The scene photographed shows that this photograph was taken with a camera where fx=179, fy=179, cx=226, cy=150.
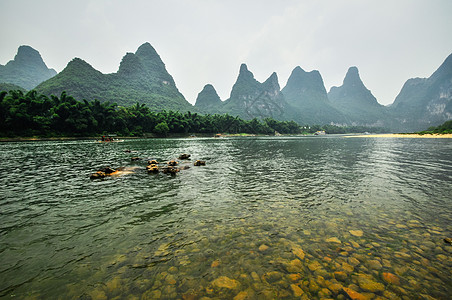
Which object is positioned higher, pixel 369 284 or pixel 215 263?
pixel 369 284

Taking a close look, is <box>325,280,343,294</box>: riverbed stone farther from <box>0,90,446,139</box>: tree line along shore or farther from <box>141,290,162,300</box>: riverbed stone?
<box>0,90,446,139</box>: tree line along shore

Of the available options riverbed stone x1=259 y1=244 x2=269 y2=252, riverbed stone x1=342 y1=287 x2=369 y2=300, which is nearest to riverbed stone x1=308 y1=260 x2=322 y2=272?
riverbed stone x1=342 y1=287 x2=369 y2=300

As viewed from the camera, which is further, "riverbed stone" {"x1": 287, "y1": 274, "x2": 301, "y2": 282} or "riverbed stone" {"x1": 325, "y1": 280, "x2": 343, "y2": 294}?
"riverbed stone" {"x1": 287, "y1": 274, "x2": 301, "y2": 282}

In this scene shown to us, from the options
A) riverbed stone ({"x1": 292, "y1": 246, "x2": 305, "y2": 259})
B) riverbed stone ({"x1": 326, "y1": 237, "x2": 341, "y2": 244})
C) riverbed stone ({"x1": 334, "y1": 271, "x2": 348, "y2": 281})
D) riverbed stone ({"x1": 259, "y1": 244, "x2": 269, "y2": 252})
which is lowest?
riverbed stone ({"x1": 259, "y1": 244, "x2": 269, "y2": 252})

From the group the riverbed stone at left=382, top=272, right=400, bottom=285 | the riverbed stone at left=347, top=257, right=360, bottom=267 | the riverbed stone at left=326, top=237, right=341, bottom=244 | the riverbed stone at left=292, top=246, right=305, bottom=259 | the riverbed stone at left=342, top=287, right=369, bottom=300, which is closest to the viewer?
the riverbed stone at left=342, top=287, right=369, bottom=300

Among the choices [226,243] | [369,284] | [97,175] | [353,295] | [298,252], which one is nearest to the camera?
[353,295]

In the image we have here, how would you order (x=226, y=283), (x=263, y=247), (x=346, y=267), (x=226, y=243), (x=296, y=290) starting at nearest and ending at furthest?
(x=296, y=290)
(x=226, y=283)
(x=346, y=267)
(x=263, y=247)
(x=226, y=243)

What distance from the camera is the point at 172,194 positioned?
12.1m

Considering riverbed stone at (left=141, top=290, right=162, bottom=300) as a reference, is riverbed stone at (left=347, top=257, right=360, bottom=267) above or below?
below

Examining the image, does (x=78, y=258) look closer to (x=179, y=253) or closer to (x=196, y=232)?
(x=179, y=253)

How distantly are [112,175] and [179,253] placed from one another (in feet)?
50.1

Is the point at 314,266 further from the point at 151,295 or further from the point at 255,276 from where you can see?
the point at 151,295

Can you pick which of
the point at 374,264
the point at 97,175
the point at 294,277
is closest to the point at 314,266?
the point at 294,277

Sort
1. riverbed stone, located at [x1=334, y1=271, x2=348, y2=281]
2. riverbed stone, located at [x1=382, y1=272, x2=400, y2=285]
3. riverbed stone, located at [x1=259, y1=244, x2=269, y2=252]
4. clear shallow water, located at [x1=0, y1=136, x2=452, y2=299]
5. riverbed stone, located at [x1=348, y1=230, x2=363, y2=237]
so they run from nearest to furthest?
1. clear shallow water, located at [x1=0, y1=136, x2=452, y2=299]
2. riverbed stone, located at [x1=382, y1=272, x2=400, y2=285]
3. riverbed stone, located at [x1=334, y1=271, x2=348, y2=281]
4. riverbed stone, located at [x1=259, y1=244, x2=269, y2=252]
5. riverbed stone, located at [x1=348, y1=230, x2=363, y2=237]
